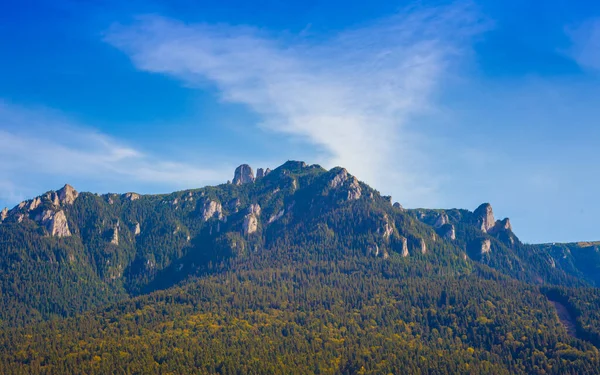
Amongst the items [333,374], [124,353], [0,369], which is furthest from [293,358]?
[0,369]

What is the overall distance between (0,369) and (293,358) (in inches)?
3762

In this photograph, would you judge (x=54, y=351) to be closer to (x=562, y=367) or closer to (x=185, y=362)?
(x=185, y=362)

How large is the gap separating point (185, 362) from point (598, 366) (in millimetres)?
148920

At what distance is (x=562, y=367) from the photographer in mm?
193000

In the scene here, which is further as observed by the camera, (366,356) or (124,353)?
(366,356)

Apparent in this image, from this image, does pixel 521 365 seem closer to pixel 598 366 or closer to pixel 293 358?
pixel 598 366

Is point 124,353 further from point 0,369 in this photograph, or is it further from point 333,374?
point 333,374

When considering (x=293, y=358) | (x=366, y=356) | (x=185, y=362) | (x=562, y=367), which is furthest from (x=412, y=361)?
(x=185, y=362)

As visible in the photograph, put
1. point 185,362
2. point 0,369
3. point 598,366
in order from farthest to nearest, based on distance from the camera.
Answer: point 598,366 → point 185,362 → point 0,369

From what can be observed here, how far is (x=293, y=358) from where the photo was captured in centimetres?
18800

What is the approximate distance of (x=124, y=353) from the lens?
182m

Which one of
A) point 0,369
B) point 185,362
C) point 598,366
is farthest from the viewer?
point 598,366

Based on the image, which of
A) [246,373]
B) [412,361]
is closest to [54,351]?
[246,373]

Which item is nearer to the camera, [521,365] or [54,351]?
[54,351]
